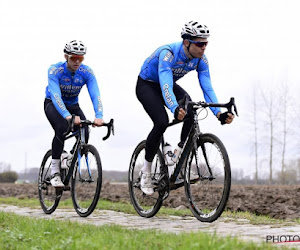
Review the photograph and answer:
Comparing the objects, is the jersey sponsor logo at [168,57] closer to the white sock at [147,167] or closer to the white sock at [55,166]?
the white sock at [147,167]

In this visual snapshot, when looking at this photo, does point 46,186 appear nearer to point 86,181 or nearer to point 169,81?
point 86,181

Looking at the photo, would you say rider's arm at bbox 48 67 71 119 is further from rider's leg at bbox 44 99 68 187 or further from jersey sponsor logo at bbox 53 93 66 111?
rider's leg at bbox 44 99 68 187

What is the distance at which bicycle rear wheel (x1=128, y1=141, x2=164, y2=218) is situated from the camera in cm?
805

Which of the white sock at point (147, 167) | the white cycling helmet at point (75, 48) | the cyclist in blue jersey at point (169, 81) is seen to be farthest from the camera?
the white cycling helmet at point (75, 48)

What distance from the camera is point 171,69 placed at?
7.47 m

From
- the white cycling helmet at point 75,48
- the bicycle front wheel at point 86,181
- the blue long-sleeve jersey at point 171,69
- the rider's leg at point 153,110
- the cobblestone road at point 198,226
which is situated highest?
the white cycling helmet at point 75,48

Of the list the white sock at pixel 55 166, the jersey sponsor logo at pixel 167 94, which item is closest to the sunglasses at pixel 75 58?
the white sock at pixel 55 166

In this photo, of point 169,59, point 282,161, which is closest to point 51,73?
point 169,59

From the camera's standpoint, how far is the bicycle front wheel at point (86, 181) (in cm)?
841

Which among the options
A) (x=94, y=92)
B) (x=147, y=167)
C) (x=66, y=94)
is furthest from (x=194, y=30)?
(x=66, y=94)

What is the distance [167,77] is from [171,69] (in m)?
0.36

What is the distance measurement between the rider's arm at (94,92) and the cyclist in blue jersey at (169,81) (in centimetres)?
116

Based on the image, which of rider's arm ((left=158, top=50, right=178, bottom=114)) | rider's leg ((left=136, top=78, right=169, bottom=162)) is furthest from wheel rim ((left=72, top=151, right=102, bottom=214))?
rider's arm ((left=158, top=50, right=178, bottom=114))

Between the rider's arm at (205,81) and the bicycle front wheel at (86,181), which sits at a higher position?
the rider's arm at (205,81)
